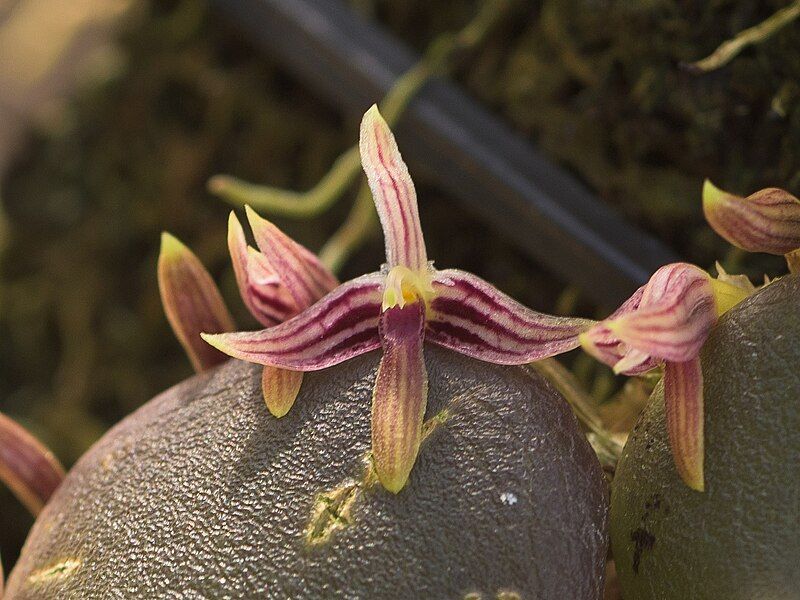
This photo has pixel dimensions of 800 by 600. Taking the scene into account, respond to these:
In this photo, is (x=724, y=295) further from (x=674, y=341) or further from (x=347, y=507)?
(x=347, y=507)

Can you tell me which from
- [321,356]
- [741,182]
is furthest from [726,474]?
[741,182]

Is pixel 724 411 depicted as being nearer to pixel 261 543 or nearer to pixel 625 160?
pixel 261 543

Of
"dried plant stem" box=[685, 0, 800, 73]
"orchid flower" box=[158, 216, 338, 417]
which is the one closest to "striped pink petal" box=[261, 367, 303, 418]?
"orchid flower" box=[158, 216, 338, 417]

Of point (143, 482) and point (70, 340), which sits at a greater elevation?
point (70, 340)

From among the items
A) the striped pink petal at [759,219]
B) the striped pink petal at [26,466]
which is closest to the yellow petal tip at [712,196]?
the striped pink petal at [759,219]

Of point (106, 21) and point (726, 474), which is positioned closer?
point (726, 474)

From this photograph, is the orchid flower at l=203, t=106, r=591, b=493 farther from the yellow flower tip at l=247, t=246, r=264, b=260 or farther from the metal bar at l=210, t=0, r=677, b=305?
the metal bar at l=210, t=0, r=677, b=305

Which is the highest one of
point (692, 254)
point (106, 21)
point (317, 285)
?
point (106, 21)
